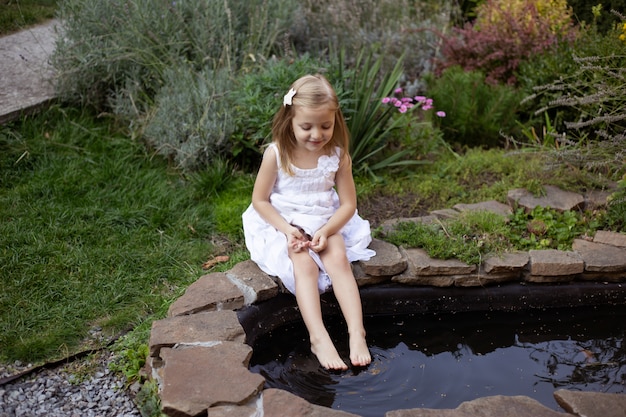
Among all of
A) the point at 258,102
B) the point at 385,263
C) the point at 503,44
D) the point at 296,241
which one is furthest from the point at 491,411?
the point at 503,44

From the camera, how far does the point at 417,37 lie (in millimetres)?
5941

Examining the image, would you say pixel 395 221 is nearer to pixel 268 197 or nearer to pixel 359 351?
pixel 268 197

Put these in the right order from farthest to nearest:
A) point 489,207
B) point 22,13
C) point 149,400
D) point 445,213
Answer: point 22,13
point 489,207
point 445,213
point 149,400

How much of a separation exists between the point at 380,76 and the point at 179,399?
382cm

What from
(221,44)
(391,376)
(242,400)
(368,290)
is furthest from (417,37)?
(242,400)

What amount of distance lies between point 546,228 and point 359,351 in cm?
144

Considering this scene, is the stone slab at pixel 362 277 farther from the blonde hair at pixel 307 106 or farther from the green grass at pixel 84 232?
the green grass at pixel 84 232

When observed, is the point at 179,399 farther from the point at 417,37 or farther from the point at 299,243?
the point at 417,37

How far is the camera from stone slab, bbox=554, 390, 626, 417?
224cm

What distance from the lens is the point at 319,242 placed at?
3047mm

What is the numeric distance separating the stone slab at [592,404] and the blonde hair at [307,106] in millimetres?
1500

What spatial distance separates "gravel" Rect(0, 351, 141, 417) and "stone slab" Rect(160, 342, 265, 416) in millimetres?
273

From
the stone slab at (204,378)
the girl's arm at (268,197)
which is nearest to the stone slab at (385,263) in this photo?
the girl's arm at (268,197)

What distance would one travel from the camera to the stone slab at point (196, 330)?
2.58 metres
